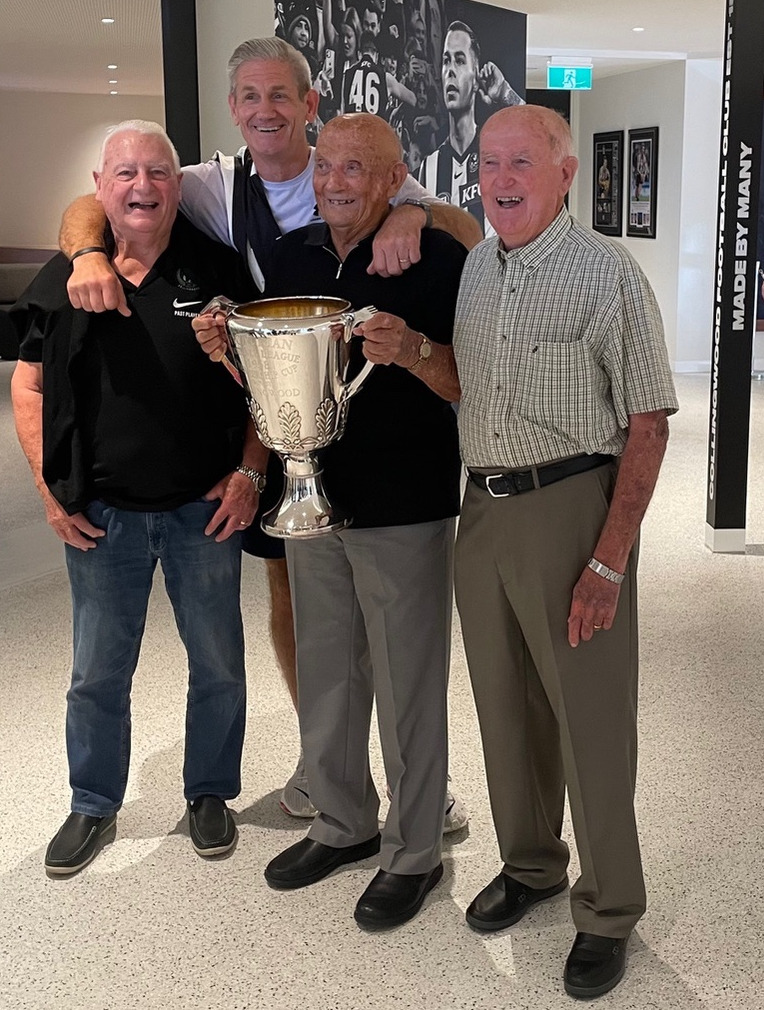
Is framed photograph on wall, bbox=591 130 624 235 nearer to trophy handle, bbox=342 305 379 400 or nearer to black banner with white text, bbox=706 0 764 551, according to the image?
black banner with white text, bbox=706 0 764 551

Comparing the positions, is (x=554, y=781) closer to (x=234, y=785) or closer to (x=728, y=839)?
(x=728, y=839)

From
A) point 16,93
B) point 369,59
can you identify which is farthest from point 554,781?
point 369,59

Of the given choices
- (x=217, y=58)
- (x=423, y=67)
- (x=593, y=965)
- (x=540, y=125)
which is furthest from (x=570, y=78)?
(x=593, y=965)

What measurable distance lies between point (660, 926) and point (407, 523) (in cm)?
102

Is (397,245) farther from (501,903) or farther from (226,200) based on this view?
(501,903)

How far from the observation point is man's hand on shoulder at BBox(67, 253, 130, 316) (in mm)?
2359

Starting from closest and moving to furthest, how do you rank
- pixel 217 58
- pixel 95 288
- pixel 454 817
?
pixel 95 288 → pixel 454 817 → pixel 217 58

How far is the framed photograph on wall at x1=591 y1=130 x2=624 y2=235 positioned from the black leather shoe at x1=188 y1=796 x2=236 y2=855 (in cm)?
1008

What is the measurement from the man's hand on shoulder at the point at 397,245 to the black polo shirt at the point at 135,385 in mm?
466

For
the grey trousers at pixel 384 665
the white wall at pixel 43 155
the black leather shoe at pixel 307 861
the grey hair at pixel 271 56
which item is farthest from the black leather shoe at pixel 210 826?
the white wall at pixel 43 155

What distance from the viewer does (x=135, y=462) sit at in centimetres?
250

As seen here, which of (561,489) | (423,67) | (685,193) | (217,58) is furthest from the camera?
(685,193)

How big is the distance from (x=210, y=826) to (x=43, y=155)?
10.6ft

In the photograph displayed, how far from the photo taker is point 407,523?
2.33 meters
